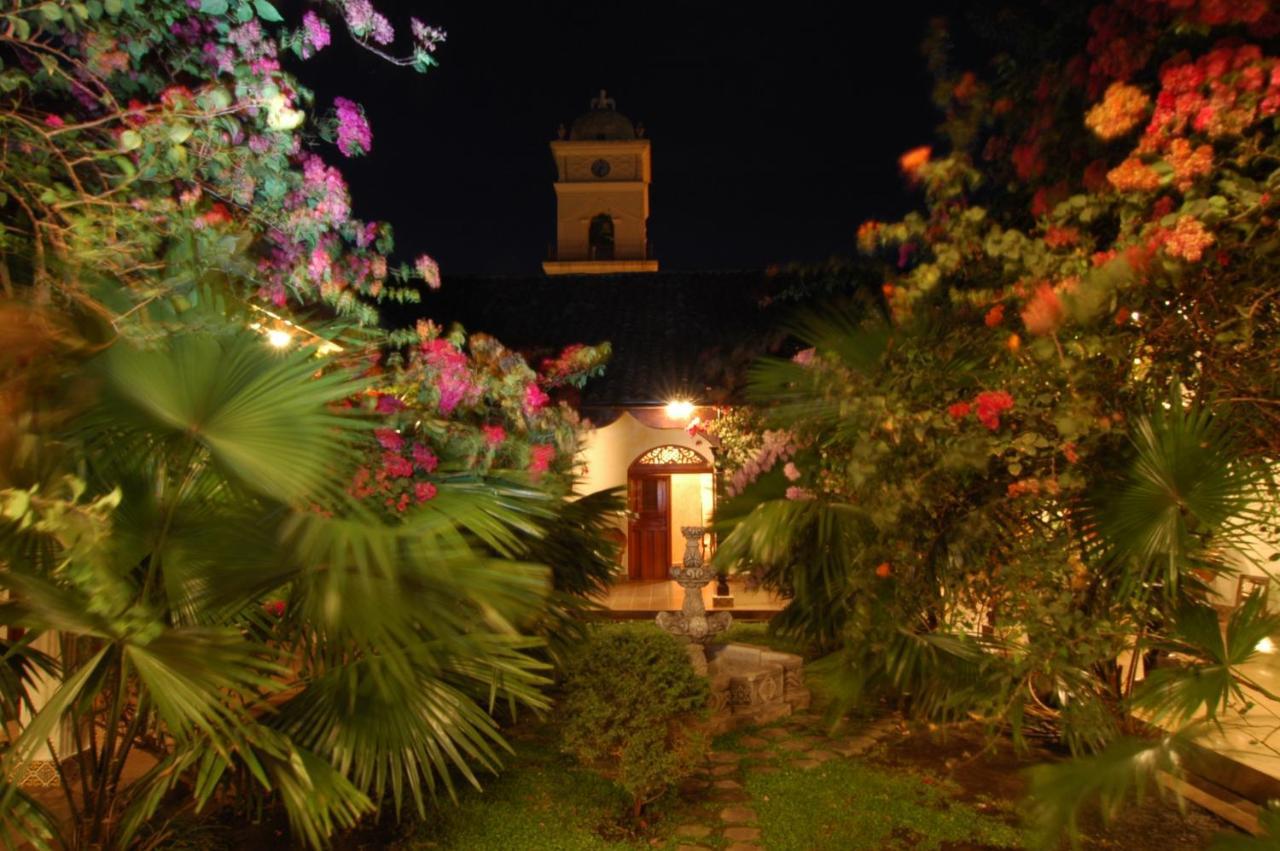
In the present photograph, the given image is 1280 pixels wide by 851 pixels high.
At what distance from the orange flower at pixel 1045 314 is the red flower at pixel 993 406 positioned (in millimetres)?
244

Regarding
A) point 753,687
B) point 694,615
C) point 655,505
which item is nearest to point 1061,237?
point 753,687

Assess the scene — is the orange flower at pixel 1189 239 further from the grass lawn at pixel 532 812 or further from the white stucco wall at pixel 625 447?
the white stucco wall at pixel 625 447

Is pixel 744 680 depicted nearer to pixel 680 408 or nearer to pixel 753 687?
pixel 753 687

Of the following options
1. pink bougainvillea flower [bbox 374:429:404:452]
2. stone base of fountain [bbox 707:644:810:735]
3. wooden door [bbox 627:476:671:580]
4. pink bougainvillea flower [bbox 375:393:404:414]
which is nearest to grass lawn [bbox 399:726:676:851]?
stone base of fountain [bbox 707:644:810:735]

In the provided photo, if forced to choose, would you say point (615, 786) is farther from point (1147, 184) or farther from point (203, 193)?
point (1147, 184)

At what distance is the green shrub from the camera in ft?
15.7

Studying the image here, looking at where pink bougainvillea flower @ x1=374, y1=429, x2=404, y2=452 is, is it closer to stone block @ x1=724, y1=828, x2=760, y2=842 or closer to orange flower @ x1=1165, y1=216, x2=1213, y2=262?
stone block @ x1=724, y1=828, x2=760, y2=842

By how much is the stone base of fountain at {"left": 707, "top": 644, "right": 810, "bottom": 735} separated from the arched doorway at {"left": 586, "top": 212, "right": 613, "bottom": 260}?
56.3ft

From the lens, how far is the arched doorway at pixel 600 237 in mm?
23547

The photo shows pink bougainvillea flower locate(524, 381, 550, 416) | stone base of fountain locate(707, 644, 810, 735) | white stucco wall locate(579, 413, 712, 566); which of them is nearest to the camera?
pink bougainvillea flower locate(524, 381, 550, 416)

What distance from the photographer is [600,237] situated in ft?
78.0

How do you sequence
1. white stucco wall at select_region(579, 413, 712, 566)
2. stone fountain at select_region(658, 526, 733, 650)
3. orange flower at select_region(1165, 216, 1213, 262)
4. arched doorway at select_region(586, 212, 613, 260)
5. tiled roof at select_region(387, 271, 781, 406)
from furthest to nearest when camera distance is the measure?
arched doorway at select_region(586, 212, 613, 260), tiled roof at select_region(387, 271, 781, 406), white stucco wall at select_region(579, 413, 712, 566), stone fountain at select_region(658, 526, 733, 650), orange flower at select_region(1165, 216, 1213, 262)

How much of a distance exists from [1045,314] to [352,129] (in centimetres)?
339

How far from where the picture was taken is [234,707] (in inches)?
116
